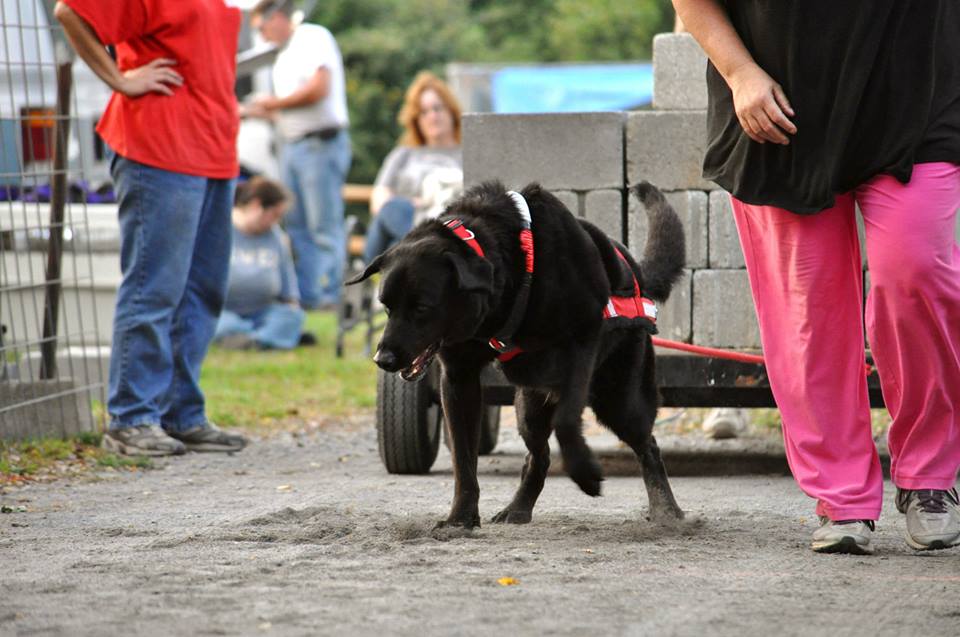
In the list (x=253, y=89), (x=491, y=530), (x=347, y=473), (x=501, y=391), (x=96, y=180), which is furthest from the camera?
(x=253, y=89)

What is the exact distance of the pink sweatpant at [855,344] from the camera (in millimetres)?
3797

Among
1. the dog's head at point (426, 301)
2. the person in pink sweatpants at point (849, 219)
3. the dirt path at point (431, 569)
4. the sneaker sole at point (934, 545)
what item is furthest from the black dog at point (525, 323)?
the sneaker sole at point (934, 545)

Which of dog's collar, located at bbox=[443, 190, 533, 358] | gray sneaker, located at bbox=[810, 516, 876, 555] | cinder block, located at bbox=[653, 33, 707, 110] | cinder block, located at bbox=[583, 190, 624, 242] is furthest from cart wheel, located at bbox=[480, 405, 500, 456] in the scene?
gray sneaker, located at bbox=[810, 516, 876, 555]

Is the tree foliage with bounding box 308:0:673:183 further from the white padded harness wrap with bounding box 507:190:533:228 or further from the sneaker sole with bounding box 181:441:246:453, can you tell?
the white padded harness wrap with bounding box 507:190:533:228

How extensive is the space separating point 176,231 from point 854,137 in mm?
3295

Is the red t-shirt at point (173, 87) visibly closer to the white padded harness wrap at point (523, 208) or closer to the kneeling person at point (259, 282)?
the white padded harness wrap at point (523, 208)

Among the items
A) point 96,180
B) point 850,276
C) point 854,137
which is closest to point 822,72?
point 854,137

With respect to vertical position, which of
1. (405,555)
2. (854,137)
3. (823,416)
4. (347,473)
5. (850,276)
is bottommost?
(347,473)

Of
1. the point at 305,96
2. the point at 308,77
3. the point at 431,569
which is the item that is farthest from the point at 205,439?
the point at 308,77

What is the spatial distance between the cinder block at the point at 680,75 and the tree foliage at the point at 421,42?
18.6 m

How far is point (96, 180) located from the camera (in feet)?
37.2

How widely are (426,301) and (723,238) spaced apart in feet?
7.00

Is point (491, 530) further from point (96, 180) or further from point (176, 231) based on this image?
point (96, 180)

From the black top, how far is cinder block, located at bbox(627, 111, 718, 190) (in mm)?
1894
